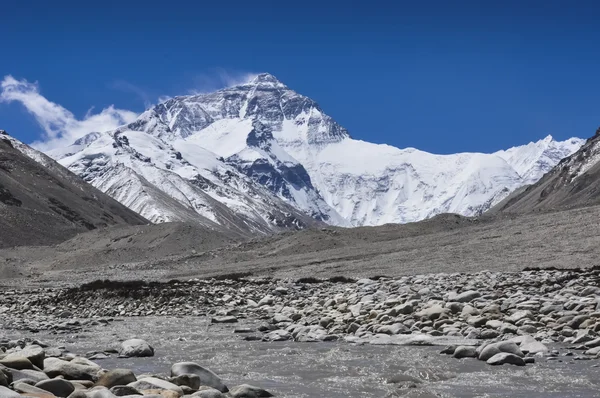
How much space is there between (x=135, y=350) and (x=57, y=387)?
779 centimetres

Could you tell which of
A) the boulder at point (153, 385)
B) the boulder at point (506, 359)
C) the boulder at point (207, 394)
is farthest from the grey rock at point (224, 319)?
the boulder at point (207, 394)

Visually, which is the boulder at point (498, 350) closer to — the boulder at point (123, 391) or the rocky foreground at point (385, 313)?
the rocky foreground at point (385, 313)

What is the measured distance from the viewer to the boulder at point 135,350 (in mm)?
17375

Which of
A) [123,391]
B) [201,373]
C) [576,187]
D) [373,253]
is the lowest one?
[123,391]

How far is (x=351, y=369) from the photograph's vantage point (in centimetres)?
1492

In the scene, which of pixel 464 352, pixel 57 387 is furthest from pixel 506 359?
pixel 57 387

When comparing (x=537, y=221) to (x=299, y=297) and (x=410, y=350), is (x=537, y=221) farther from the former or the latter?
(x=410, y=350)

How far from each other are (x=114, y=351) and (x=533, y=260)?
3435 centimetres

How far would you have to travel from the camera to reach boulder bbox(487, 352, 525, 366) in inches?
571

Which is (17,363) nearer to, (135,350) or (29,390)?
(29,390)

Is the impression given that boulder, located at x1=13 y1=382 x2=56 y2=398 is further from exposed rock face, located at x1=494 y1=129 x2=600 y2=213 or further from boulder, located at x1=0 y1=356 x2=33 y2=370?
exposed rock face, located at x1=494 y1=129 x2=600 y2=213

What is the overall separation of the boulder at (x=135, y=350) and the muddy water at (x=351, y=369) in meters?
0.27

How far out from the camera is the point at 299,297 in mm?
33844

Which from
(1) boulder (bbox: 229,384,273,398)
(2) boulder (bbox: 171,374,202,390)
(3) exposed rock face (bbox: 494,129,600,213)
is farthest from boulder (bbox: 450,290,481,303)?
(3) exposed rock face (bbox: 494,129,600,213)
